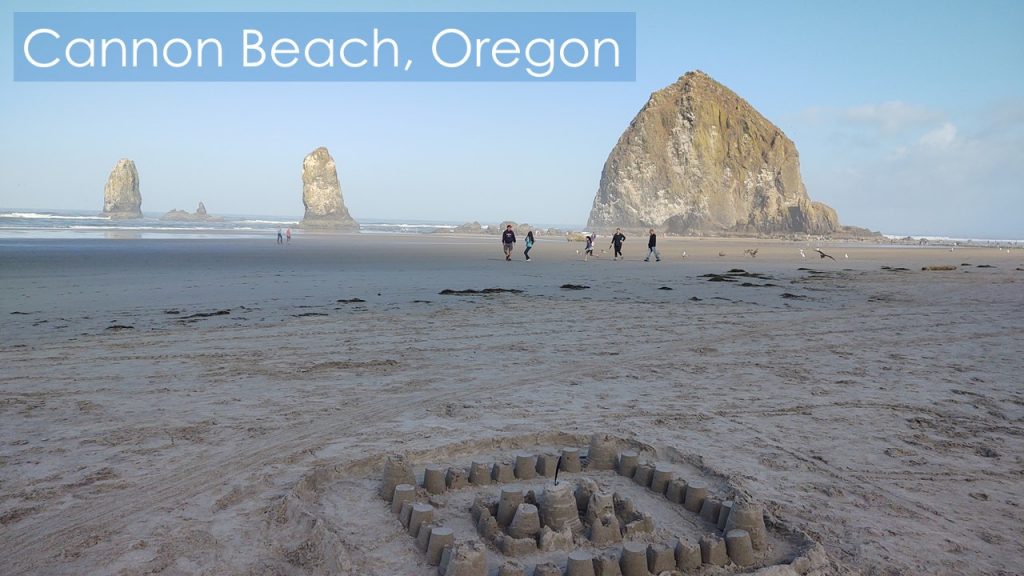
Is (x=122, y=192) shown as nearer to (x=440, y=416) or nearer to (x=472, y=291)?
(x=472, y=291)

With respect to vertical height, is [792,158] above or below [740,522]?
above

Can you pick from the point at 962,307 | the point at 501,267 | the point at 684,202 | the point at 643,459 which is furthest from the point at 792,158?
the point at 643,459

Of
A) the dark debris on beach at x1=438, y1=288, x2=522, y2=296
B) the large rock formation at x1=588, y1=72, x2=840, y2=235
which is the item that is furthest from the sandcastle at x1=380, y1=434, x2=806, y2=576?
the large rock formation at x1=588, y1=72, x2=840, y2=235

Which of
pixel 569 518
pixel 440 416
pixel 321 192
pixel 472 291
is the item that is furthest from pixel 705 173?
pixel 569 518

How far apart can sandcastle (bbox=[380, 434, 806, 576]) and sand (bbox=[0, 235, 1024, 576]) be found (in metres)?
0.26

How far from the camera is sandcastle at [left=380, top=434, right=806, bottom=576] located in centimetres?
330

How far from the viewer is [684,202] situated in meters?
100

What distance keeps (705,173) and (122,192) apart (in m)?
94.9

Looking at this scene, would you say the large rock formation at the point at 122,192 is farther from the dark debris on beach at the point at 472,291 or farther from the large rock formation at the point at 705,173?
the dark debris on beach at the point at 472,291

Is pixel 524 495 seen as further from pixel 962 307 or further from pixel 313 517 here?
pixel 962 307

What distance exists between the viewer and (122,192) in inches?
4601

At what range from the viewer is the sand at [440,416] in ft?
12.0

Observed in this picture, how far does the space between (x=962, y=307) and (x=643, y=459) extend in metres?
12.1

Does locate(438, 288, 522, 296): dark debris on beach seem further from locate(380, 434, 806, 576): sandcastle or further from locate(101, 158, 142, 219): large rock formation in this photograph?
locate(101, 158, 142, 219): large rock formation
